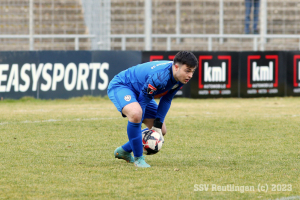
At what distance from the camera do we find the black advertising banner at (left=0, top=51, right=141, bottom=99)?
13.6 metres

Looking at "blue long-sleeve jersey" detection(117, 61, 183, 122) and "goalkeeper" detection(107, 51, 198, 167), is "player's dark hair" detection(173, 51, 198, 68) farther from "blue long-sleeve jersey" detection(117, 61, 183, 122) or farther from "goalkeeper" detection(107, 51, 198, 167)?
"blue long-sleeve jersey" detection(117, 61, 183, 122)

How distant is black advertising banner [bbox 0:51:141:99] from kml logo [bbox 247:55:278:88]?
11.7 feet

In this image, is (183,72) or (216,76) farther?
(216,76)

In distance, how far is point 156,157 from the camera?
6160 mm

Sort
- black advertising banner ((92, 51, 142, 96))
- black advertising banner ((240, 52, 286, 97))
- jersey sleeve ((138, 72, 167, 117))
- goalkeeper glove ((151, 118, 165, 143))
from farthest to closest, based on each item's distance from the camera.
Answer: black advertising banner ((240, 52, 286, 97)) < black advertising banner ((92, 51, 142, 96)) < goalkeeper glove ((151, 118, 165, 143)) < jersey sleeve ((138, 72, 167, 117))

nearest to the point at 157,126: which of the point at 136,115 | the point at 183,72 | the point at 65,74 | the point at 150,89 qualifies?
the point at 136,115

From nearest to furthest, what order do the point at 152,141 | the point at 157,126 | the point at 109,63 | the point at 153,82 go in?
the point at 153,82, the point at 152,141, the point at 157,126, the point at 109,63

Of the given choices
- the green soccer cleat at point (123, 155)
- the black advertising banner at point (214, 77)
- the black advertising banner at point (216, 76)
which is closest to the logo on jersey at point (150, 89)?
the green soccer cleat at point (123, 155)

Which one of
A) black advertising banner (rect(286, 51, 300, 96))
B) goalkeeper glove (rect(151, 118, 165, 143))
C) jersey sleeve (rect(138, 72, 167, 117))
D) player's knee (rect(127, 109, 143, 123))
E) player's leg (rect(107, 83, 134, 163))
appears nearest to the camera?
jersey sleeve (rect(138, 72, 167, 117))

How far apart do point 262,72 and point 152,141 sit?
10.4 metres

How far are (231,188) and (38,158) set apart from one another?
2.57 meters

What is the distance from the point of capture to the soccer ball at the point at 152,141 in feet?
18.1

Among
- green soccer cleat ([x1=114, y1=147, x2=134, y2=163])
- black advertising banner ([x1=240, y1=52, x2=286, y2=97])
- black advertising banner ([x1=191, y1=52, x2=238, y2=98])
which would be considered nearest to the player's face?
green soccer cleat ([x1=114, y1=147, x2=134, y2=163])

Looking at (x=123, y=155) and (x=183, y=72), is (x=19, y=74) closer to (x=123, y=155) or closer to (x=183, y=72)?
(x=123, y=155)
